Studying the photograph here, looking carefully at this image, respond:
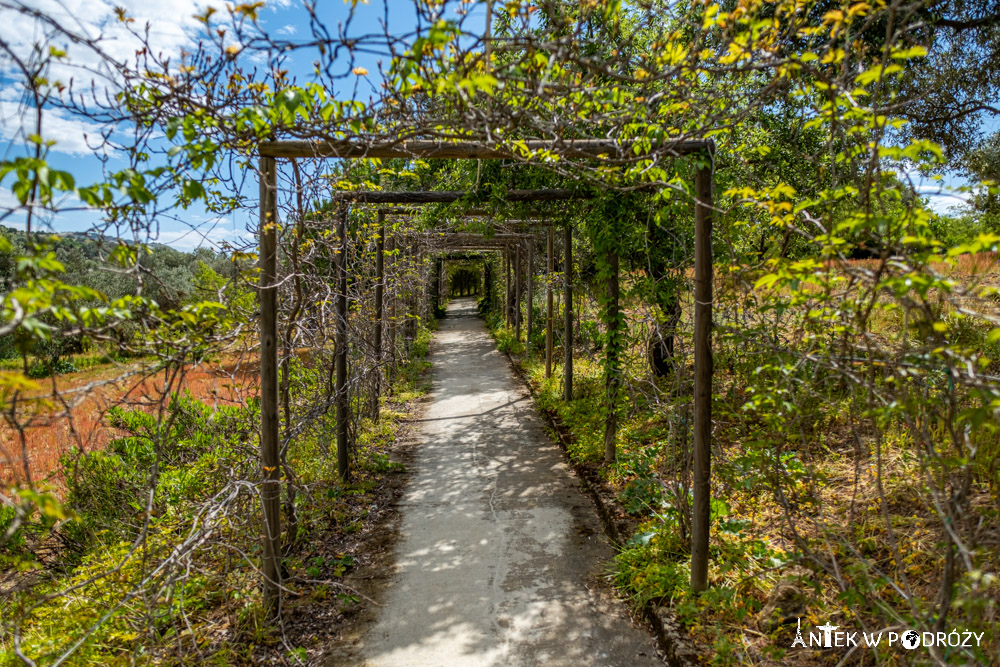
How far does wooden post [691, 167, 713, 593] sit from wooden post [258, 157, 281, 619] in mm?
2369

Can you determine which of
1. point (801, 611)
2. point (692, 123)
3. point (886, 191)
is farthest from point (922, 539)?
point (692, 123)

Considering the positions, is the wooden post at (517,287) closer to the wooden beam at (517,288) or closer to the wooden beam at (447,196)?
the wooden beam at (517,288)

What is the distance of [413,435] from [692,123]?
16.3 ft

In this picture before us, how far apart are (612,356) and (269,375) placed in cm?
313

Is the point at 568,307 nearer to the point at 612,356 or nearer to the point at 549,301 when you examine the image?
the point at 549,301

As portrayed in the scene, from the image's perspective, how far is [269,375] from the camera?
10.8ft

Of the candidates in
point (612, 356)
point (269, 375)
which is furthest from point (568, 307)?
point (269, 375)

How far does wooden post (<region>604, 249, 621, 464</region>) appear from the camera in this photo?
517 cm

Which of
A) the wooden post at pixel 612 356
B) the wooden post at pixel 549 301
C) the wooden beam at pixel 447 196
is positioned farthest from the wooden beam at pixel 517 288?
the wooden post at pixel 612 356

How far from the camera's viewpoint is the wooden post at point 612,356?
17.0ft

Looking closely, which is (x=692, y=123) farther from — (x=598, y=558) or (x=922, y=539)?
(x=598, y=558)

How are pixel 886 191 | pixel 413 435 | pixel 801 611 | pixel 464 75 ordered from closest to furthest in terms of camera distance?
pixel 886 191 → pixel 464 75 → pixel 801 611 → pixel 413 435

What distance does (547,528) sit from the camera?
14.1 feet

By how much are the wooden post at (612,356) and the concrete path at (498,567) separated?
0.52 meters
